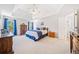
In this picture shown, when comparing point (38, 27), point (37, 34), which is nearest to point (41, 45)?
point (37, 34)

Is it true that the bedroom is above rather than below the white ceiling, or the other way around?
below

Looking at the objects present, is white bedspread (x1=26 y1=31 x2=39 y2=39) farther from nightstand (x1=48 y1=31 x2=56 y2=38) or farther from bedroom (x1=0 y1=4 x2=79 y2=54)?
nightstand (x1=48 y1=31 x2=56 y2=38)

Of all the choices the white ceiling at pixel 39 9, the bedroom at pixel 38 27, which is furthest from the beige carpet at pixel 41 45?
the white ceiling at pixel 39 9

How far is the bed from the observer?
8.32ft

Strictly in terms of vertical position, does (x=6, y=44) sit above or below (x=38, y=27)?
below

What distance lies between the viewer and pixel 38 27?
100 inches

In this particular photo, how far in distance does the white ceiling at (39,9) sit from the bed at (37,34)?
279mm

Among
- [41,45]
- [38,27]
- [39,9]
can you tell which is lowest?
[41,45]

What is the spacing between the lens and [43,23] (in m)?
2.53

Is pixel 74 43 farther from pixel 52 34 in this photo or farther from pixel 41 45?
pixel 41 45

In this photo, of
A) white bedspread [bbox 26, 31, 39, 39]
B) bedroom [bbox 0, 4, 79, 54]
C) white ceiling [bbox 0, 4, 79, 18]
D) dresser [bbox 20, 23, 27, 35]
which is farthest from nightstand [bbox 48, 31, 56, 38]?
dresser [bbox 20, 23, 27, 35]

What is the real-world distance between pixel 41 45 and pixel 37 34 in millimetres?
218
